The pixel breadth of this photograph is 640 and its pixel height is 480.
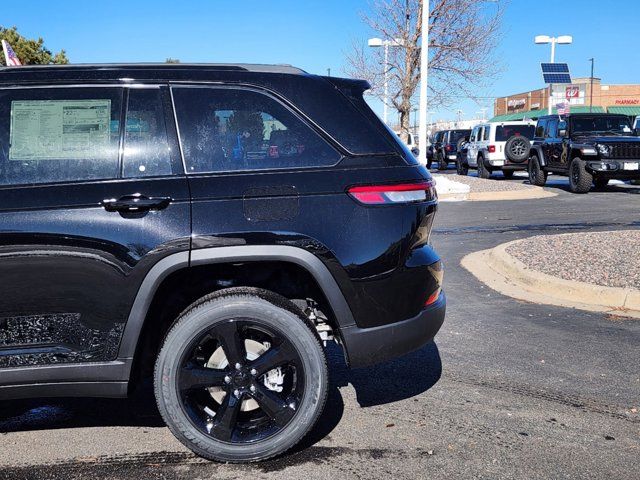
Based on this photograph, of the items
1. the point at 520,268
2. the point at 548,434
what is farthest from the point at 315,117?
the point at 520,268

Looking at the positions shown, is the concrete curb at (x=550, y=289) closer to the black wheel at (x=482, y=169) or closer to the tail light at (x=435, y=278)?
the tail light at (x=435, y=278)

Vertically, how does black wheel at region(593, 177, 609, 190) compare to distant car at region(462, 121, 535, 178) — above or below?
below

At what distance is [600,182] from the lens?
1873 centimetres

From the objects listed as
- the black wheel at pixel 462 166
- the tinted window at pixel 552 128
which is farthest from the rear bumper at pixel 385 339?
the black wheel at pixel 462 166

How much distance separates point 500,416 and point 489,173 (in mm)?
21855

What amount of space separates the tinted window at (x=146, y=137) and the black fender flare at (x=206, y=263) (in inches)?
17.5

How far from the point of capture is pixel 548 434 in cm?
348

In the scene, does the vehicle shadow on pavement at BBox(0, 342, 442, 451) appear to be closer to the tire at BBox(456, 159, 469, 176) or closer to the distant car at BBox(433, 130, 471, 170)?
the tire at BBox(456, 159, 469, 176)

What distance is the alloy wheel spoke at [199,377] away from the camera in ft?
10.3

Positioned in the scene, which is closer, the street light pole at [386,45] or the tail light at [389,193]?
the tail light at [389,193]

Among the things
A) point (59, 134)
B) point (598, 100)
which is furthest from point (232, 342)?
point (598, 100)

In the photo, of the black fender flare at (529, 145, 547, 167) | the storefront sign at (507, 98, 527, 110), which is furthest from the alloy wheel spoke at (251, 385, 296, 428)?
the storefront sign at (507, 98, 527, 110)

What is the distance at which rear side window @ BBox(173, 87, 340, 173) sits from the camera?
10.5 feet

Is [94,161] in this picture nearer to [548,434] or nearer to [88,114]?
[88,114]
